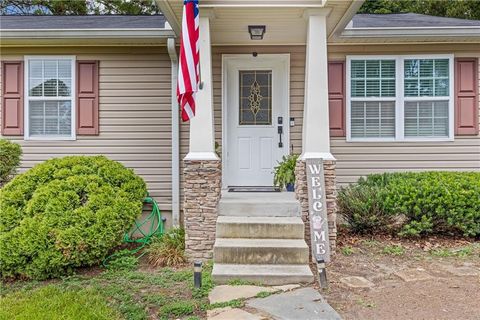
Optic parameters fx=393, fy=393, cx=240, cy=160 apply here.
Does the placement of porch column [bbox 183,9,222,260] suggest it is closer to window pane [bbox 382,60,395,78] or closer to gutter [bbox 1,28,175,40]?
gutter [bbox 1,28,175,40]

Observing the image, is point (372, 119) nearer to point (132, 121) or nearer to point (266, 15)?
point (266, 15)

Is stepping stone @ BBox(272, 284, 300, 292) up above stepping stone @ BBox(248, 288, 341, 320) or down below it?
above

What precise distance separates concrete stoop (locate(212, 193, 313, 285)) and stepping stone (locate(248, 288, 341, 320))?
1.03 ft

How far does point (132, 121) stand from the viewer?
244 inches

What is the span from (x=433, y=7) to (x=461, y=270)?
43.0 ft

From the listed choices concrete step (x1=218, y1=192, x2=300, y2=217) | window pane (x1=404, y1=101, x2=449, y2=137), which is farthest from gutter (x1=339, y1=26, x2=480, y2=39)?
concrete step (x1=218, y1=192, x2=300, y2=217)

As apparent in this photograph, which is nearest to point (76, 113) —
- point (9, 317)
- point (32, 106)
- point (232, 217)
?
point (32, 106)

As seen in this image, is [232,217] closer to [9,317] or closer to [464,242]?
[9,317]

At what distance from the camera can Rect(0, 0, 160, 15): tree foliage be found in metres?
13.3

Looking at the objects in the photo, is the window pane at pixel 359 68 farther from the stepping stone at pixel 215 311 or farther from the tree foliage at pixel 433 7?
the tree foliage at pixel 433 7

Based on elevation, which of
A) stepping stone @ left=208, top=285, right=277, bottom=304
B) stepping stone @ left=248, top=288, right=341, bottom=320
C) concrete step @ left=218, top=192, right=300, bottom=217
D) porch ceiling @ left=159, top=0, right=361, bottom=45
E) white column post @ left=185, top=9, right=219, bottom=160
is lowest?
stepping stone @ left=248, top=288, right=341, bottom=320

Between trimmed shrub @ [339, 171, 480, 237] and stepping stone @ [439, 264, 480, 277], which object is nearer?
stepping stone @ [439, 264, 480, 277]

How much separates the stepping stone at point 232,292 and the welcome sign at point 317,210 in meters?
0.93

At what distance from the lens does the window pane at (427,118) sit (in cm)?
615
